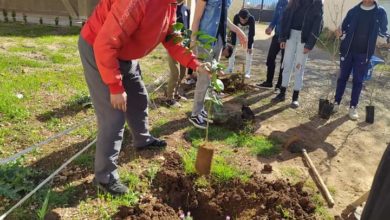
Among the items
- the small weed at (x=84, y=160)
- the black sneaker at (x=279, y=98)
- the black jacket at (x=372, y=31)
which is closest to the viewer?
the small weed at (x=84, y=160)

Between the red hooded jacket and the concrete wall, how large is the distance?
9564mm

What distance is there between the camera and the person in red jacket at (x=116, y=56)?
254 cm

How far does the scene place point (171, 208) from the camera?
3.20 m

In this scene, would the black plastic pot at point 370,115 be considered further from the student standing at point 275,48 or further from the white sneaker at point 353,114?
the student standing at point 275,48

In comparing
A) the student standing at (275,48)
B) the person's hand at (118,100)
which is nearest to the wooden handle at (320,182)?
the person's hand at (118,100)

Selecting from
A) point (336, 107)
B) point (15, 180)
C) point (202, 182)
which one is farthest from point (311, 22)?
point (15, 180)

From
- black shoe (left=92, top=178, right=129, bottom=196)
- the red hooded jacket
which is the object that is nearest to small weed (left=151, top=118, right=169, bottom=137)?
black shoe (left=92, top=178, right=129, bottom=196)

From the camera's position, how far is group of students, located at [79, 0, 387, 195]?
2.60 m

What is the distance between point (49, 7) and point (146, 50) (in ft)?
33.1

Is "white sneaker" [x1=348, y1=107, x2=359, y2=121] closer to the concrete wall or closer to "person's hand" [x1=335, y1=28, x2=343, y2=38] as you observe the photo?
"person's hand" [x1=335, y1=28, x2=343, y2=38]

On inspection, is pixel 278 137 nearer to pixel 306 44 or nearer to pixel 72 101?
pixel 306 44

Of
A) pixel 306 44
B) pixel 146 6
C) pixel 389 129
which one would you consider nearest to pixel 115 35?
pixel 146 6

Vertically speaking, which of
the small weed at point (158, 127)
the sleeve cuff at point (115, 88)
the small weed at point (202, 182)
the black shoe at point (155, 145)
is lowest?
the small weed at point (202, 182)

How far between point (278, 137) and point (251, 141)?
474 mm
